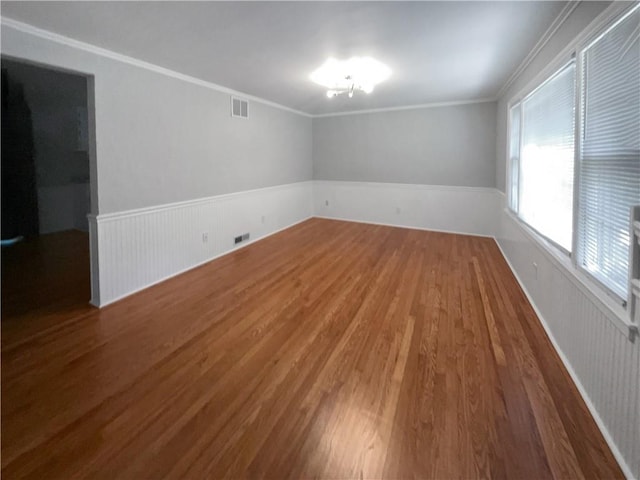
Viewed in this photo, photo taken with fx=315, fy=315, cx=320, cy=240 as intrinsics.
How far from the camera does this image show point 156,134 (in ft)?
11.5

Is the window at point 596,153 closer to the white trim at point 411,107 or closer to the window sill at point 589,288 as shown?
the window sill at point 589,288

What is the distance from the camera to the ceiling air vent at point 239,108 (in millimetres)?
4668

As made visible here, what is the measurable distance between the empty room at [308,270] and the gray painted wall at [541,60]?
0.03 metres

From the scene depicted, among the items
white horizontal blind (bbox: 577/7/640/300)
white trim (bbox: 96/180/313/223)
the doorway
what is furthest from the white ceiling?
the doorway

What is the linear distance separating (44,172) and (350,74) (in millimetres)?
5982

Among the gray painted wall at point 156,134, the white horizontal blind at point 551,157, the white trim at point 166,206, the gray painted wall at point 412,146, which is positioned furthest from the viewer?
the gray painted wall at point 412,146

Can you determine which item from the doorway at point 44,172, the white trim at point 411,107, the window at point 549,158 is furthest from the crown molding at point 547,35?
the doorway at point 44,172

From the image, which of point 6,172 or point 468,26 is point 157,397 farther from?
point 6,172

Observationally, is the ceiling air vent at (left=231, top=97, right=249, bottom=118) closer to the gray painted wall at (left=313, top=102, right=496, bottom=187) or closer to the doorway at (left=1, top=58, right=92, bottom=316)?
the doorway at (left=1, top=58, right=92, bottom=316)

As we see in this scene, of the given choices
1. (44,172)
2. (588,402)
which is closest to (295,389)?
(588,402)

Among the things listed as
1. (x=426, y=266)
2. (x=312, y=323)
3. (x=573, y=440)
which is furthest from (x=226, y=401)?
(x=426, y=266)

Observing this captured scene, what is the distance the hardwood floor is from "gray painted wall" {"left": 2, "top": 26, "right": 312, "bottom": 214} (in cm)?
122

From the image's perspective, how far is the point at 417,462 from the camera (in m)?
1.43

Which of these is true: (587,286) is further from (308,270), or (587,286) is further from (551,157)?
A: (308,270)
